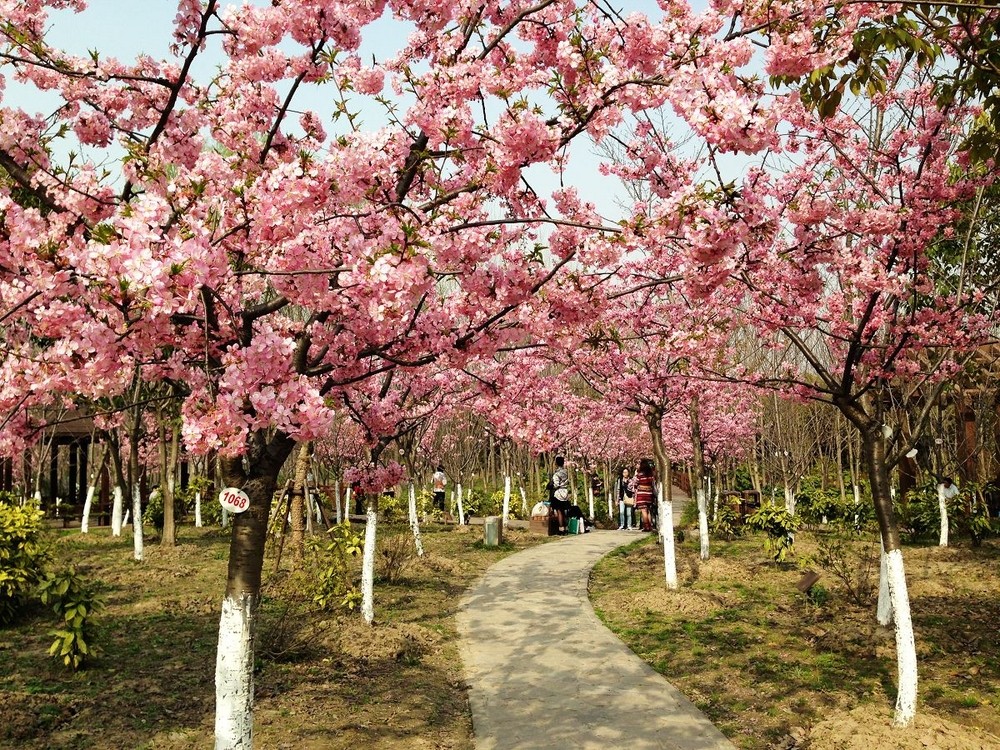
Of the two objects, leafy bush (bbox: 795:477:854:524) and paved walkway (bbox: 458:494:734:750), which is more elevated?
leafy bush (bbox: 795:477:854:524)

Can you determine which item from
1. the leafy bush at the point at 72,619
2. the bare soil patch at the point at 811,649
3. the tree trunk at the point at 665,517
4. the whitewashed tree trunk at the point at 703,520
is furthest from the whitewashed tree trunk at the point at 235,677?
the whitewashed tree trunk at the point at 703,520

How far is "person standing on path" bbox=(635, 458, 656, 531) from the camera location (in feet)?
67.5

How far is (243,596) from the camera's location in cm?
418

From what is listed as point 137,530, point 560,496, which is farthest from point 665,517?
point 560,496

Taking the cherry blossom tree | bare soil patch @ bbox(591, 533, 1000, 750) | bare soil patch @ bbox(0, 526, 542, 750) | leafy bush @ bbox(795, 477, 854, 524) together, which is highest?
the cherry blossom tree

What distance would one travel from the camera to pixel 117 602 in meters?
10.4

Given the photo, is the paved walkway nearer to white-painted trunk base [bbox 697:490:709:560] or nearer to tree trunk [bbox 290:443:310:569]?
tree trunk [bbox 290:443:310:569]

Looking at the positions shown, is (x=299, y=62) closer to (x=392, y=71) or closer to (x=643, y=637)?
(x=392, y=71)

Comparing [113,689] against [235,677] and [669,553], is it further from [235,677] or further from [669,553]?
[669,553]

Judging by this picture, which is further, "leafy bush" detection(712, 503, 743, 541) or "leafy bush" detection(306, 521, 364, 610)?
"leafy bush" detection(712, 503, 743, 541)

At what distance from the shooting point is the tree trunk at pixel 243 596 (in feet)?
13.2

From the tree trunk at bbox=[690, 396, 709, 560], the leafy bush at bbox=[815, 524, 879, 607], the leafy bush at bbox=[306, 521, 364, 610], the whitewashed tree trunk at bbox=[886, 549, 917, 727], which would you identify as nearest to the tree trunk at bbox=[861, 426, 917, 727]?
the whitewashed tree trunk at bbox=[886, 549, 917, 727]

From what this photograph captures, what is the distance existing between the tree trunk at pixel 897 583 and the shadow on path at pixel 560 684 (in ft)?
4.46

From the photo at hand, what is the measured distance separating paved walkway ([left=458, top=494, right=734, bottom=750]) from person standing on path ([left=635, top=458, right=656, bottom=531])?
9.26 m
